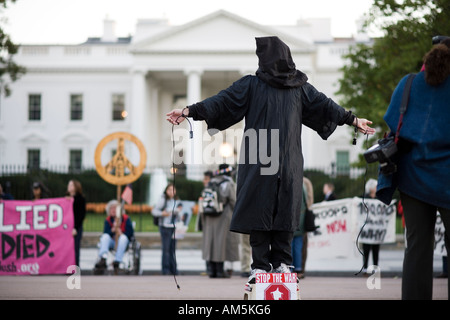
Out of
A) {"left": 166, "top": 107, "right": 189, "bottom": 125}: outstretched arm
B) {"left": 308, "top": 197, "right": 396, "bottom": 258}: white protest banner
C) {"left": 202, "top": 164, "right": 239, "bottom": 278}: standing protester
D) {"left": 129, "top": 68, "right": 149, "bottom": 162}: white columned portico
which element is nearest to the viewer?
{"left": 166, "top": 107, "right": 189, "bottom": 125}: outstretched arm

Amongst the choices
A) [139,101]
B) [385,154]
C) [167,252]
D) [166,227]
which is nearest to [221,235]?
[167,252]

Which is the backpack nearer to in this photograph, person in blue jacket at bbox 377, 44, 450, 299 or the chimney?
person in blue jacket at bbox 377, 44, 450, 299

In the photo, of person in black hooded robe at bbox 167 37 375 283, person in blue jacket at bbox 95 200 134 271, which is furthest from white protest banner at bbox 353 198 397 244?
person in black hooded robe at bbox 167 37 375 283

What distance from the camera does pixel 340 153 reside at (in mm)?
60219

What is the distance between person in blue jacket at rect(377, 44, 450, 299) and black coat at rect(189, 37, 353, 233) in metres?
0.84

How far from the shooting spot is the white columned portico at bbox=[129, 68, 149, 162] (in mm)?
55719

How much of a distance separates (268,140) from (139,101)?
5120cm

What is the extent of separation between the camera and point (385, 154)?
187 inches

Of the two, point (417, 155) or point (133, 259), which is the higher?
point (417, 155)

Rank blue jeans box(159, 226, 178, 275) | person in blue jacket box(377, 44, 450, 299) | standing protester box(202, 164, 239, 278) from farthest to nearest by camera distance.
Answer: blue jeans box(159, 226, 178, 275) → standing protester box(202, 164, 239, 278) → person in blue jacket box(377, 44, 450, 299)

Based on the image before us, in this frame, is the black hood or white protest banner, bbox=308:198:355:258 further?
white protest banner, bbox=308:198:355:258
